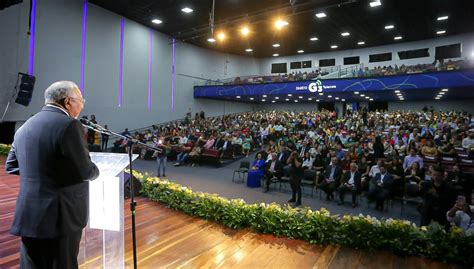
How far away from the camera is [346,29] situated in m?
18.3

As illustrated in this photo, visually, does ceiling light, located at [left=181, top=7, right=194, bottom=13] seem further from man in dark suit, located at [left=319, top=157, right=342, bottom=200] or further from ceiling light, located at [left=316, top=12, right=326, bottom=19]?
man in dark suit, located at [left=319, top=157, right=342, bottom=200]

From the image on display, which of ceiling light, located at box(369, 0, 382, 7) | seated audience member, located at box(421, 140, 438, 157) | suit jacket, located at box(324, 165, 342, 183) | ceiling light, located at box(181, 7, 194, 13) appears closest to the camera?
suit jacket, located at box(324, 165, 342, 183)

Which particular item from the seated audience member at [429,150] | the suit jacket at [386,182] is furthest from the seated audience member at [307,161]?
the seated audience member at [429,150]

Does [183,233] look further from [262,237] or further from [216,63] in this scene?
[216,63]

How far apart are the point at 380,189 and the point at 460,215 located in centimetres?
205

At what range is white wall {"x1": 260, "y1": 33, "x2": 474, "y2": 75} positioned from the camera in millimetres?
19672

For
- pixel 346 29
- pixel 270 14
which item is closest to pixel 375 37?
pixel 346 29

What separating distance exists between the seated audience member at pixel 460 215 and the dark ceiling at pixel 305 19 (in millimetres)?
9531

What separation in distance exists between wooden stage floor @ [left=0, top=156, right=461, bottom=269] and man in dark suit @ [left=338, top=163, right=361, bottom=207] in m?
3.15

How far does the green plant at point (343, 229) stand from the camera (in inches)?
124

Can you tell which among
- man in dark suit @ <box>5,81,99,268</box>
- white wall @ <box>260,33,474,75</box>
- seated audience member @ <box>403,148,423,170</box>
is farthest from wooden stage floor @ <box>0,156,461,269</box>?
white wall @ <box>260,33,474,75</box>

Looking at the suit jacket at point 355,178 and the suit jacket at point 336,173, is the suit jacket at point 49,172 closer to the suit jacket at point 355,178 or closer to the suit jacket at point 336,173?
the suit jacket at point 355,178

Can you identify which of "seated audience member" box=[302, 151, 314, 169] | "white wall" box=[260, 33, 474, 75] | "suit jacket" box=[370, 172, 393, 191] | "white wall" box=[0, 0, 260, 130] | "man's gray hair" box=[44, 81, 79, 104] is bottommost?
"suit jacket" box=[370, 172, 393, 191]

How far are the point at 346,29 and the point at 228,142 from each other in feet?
39.5
